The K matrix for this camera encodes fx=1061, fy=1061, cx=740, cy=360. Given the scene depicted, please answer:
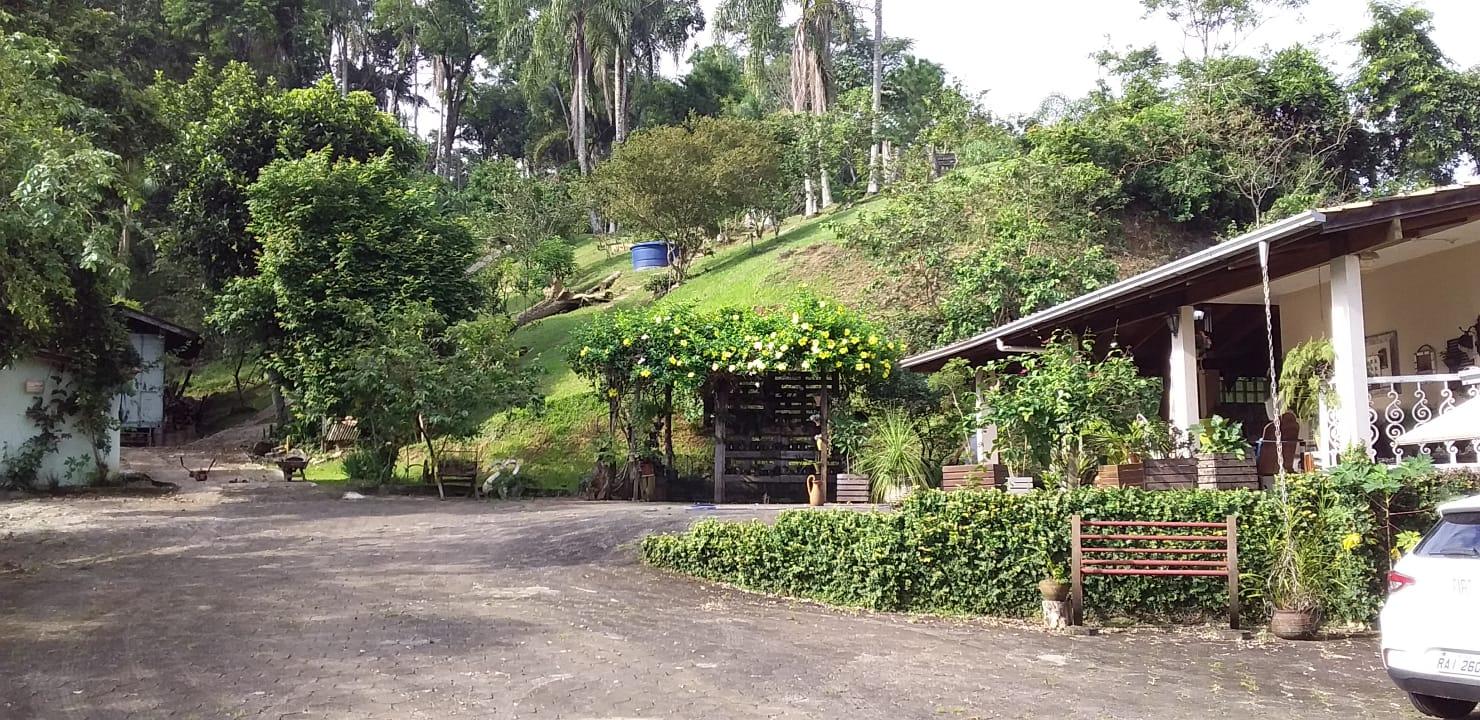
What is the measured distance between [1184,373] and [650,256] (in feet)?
77.2

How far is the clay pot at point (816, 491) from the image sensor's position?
16359 mm

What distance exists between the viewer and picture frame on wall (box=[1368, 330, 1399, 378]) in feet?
39.9

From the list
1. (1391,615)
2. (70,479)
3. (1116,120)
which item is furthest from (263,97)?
(1391,615)

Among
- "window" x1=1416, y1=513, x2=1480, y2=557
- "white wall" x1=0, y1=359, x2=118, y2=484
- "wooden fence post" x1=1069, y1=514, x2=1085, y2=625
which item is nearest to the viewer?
"window" x1=1416, y1=513, x2=1480, y2=557

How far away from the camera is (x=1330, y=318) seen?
1118cm

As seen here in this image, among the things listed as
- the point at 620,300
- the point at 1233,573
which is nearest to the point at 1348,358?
the point at 1233,573

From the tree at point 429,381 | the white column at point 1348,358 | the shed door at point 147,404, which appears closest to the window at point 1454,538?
the white column at point 1348,358

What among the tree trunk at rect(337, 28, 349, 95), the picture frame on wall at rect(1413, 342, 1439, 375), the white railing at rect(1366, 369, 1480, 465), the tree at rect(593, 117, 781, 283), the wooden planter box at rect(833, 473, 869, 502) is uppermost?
the tree trunk at rect(337, 28, 349, 95)

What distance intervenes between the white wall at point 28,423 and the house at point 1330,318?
1480cm

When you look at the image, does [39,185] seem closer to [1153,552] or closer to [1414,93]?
[1153,552]

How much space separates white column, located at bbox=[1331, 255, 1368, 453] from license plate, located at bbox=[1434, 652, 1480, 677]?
13.0 ft

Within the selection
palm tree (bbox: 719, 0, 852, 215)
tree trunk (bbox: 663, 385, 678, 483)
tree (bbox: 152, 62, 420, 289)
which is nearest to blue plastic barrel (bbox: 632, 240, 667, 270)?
palm tree (bbox: 719, 0, 852, 215)

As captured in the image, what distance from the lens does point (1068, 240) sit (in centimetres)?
2273

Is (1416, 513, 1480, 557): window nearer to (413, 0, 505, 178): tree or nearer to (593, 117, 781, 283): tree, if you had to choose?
(593, 117, 781, 283): tree
